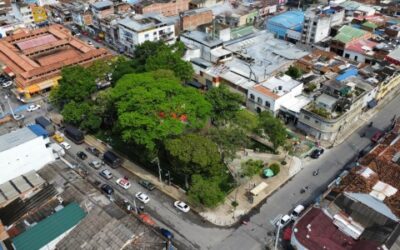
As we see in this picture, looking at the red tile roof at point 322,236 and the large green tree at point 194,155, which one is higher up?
the large green tree at point 194,155

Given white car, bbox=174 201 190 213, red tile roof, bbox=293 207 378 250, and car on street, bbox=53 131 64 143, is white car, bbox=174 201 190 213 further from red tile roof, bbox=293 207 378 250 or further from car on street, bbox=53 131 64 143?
car on street, bbox=53 131 64 143

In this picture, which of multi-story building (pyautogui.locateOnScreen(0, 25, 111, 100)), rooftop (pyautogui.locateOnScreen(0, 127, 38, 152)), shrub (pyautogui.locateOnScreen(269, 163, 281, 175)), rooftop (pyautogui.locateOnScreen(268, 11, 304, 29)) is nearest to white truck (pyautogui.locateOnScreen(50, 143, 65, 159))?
rooftop (pyautogui.locateOnScreen(0, 127, 38, 152))

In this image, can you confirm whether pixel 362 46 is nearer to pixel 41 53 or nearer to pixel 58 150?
pixel 58 150

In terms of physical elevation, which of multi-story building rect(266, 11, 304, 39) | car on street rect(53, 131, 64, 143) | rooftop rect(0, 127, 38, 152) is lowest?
car on street rect(53, 131, 64, 143)

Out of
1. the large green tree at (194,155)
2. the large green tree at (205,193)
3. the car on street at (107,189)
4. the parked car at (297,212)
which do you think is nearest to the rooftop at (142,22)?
the car on street at (107,189)

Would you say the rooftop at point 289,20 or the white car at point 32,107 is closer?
the white car at point 32,107

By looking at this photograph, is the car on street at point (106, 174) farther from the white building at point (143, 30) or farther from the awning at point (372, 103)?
the awning at point (372, 103)

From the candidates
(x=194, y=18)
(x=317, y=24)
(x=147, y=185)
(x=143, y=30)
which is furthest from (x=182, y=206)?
(x=194, y=18)
